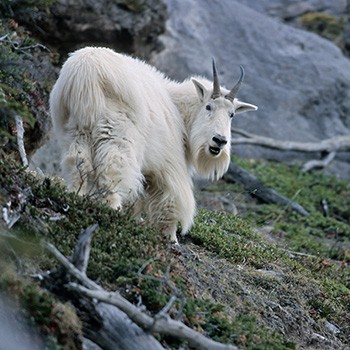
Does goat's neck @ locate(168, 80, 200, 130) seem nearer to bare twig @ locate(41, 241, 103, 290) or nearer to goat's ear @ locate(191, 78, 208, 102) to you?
goat's ear @ locate(191, 78, 208, 102)

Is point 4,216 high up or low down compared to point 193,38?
up

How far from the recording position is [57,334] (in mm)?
5426

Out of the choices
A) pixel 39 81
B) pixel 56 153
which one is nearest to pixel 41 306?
pixel 39 81

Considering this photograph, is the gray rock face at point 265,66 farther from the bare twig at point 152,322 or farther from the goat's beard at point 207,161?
the bare twig at point 152,322

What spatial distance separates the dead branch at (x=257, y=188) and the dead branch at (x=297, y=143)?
102 centimetres

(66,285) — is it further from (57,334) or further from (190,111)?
(190,111)

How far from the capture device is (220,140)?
936cm

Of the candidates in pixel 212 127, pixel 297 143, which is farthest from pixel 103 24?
pixel 212 127

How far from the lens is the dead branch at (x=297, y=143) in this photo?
59.6ft

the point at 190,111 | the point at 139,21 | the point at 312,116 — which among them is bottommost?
the point at 312,116

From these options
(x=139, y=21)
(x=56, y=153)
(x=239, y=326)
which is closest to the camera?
(x=239, y=326)

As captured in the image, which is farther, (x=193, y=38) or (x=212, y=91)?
(x=193, y=38)

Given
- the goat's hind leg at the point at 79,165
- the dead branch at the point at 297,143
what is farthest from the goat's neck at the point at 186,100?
the dead branch at the point at 297,143

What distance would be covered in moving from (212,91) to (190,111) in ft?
1.14
